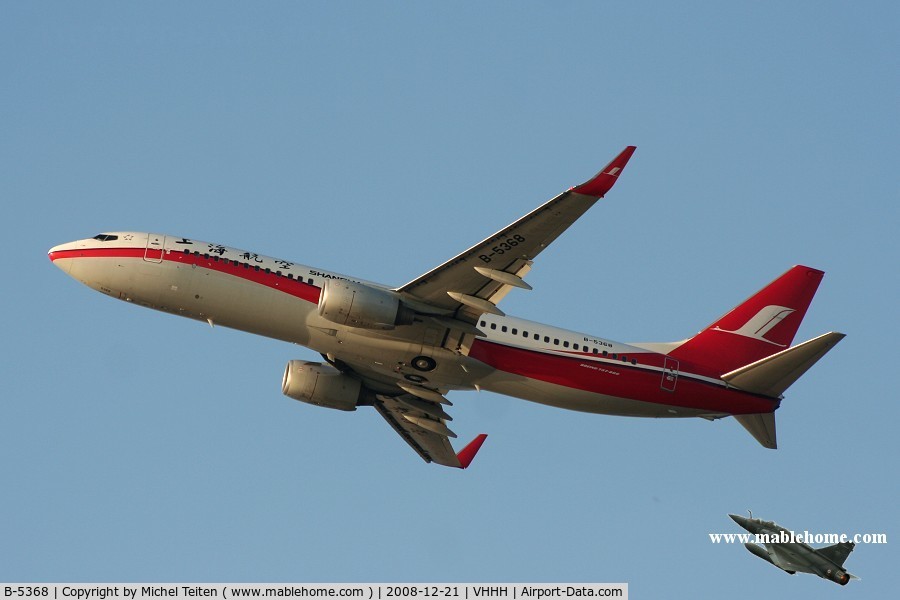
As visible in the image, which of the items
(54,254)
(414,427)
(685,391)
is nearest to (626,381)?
(685,391)

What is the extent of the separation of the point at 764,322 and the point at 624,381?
25.1ft

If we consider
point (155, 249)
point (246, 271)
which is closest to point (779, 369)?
point (246, 271)

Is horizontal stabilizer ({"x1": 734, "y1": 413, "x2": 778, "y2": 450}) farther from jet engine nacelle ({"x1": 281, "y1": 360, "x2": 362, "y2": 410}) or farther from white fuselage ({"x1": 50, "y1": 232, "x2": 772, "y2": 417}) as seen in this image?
jet engine nacelle ({"x1": 281, "y1": 360, "x2": 362, "y2": 410})

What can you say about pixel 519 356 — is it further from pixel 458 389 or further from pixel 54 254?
pixel 54 254

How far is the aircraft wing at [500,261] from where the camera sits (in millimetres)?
45375

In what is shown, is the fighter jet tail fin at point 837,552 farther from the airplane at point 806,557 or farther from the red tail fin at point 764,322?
the red tail fin at point 764,322

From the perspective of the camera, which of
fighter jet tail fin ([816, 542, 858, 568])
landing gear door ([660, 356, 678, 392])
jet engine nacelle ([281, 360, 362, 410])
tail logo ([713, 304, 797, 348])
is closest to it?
fighter jet tail fin ([816, 542, 858, 568])

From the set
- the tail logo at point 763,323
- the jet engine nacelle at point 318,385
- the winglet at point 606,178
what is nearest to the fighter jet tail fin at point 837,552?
the tail logo at point 763,323

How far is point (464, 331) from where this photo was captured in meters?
52.5

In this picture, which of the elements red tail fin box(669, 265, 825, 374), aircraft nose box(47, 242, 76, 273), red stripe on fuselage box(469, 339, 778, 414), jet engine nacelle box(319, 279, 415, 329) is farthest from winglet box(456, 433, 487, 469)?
aircraft nose box(47, 242, 76, 273)

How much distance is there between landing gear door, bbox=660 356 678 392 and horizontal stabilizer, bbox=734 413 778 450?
3.20 metres

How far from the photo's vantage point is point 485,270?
162 feet

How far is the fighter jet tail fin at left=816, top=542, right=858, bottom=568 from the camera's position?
50188mm

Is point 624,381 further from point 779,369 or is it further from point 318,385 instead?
point 318,385
